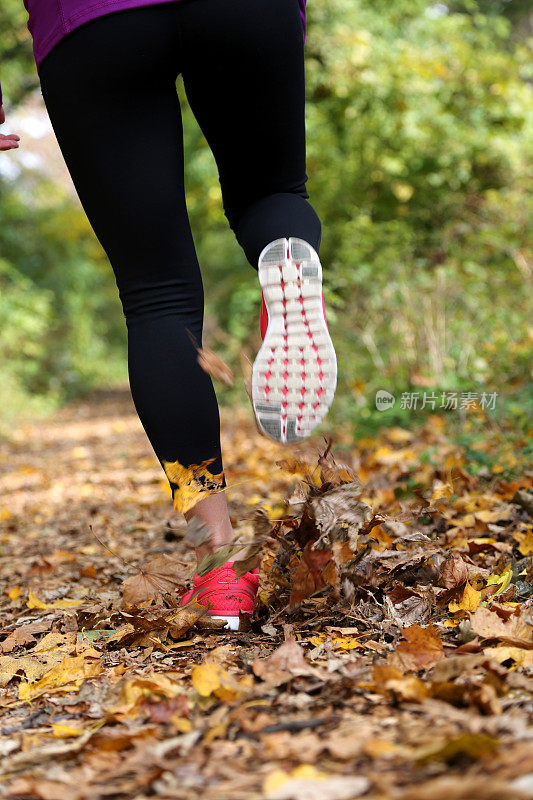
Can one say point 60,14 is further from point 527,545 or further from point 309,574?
point 527,545

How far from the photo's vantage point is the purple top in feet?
4.33

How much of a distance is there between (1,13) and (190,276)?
7852 millimetres

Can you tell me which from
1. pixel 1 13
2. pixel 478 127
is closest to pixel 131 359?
pixel 478 127

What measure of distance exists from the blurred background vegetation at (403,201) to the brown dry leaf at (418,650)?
280 cm

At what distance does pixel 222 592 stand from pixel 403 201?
22.6ft

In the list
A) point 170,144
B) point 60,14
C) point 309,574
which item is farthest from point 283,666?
point 60,14

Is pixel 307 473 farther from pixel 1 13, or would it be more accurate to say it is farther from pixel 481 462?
pixel 1 13

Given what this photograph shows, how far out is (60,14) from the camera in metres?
1.35

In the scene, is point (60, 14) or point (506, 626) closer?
point (506, 626)

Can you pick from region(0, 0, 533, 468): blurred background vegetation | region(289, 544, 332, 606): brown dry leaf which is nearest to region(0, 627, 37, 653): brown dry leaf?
region(289, 544, 332, 606): brown dry leaf

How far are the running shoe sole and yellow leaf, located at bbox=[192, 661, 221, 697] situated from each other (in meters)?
0.41

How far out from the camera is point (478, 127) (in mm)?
7363

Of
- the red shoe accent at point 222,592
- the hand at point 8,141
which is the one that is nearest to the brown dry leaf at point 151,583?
the red shoe accent at point 222,592

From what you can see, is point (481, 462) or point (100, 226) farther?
point (481, 462)
